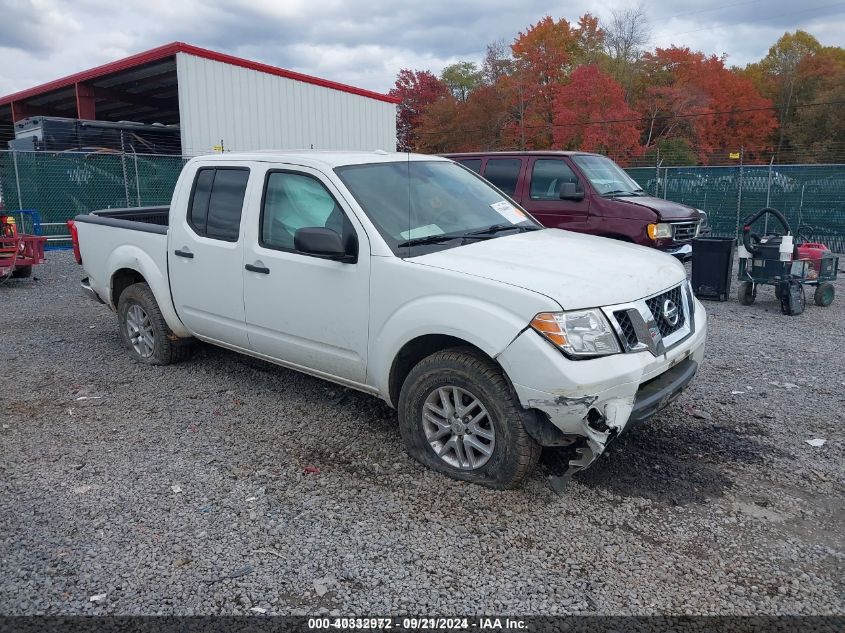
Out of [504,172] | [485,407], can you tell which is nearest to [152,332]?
[485,407]

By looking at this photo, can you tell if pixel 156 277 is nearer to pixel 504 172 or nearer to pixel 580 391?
pixel 580 391

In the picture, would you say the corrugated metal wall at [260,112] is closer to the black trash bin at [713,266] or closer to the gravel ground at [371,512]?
the black trash bin at [713,266]

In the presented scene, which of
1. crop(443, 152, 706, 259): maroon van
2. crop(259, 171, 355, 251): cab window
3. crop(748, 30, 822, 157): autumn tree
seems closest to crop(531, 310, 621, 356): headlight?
crop(259, 171, 355, 251): cab window

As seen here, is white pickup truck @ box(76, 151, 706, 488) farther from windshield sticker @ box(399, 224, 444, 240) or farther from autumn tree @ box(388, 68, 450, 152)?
autumn tree @ box(388, 68, 450, 152)

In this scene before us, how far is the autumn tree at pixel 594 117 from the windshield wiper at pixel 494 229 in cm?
3633

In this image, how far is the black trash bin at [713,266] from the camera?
9.44m

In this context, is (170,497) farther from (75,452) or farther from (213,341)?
(213,341)

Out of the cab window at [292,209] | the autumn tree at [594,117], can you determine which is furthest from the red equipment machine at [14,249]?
the autumn tree at [594,117]

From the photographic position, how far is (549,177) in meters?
9.84

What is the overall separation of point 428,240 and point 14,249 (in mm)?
9285

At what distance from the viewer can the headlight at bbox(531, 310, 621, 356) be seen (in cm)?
340

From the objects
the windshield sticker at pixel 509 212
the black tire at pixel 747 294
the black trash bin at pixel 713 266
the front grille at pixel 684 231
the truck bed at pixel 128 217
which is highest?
the windshield sticker at pixel 509 212

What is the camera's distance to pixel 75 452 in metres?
4.40

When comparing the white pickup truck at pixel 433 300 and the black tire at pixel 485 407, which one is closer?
the white pickup truck at pixel 433 300
